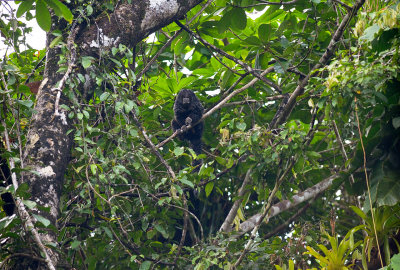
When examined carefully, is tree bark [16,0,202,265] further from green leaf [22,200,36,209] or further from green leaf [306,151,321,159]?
green leaf [306,151,321,159]

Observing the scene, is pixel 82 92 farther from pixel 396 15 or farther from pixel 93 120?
pixel 396 15

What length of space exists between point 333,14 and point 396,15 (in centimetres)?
194

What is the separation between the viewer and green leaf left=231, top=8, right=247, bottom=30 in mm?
4199

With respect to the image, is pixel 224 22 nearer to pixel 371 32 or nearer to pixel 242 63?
pixel 242 63

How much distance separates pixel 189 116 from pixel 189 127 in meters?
0.63

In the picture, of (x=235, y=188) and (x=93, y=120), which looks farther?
(x=235, y=188)

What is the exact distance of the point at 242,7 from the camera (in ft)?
13.6

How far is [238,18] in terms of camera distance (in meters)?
4.23

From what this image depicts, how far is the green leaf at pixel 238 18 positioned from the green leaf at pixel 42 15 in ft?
5.35

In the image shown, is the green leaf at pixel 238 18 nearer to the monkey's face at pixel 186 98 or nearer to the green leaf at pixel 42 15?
the green leaf at pixel 42 15

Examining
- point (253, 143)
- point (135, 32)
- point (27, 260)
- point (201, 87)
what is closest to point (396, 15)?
point (253, 143)

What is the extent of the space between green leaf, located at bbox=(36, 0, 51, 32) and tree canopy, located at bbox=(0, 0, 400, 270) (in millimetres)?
16

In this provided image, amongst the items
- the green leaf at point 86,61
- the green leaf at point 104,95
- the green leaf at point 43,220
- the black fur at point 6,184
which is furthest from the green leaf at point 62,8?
the green leaf at point 43,220

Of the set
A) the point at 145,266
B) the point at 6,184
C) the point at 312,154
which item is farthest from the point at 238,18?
the point at 6,184
